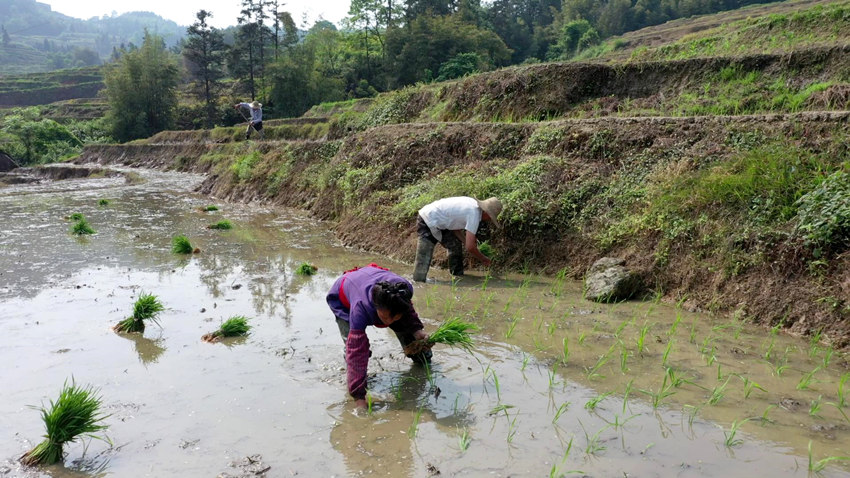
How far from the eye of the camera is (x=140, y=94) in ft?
149

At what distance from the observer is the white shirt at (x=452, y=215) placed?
7258 millimetres

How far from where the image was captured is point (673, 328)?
200 inches

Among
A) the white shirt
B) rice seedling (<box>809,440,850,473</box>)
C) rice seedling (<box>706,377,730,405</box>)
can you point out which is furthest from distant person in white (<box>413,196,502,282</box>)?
rice seedling (<box>809,440,850,473</box>)

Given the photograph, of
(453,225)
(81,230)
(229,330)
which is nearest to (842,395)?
(453,225)

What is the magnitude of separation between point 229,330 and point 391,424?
2.31 m

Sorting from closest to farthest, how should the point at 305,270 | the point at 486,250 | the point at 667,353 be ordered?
1. the point at 667,353
2. the point at 305,270
3. the point at 486,250

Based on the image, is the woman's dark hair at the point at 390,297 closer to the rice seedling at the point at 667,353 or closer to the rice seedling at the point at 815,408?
the rice seedling at the point at 667,353

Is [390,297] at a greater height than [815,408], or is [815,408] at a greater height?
[390,297]

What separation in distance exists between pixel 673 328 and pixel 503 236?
337cm

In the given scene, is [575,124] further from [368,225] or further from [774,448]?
[774,448]

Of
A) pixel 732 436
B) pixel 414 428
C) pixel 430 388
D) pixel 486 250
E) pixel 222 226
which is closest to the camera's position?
pixel 732 436

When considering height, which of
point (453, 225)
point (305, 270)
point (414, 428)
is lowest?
point (305, 270)

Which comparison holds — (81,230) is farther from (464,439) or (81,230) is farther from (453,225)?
(464,439)

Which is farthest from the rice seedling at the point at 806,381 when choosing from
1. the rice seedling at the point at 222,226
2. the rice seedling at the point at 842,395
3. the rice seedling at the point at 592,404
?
the rice seedling at the point at 222,226
